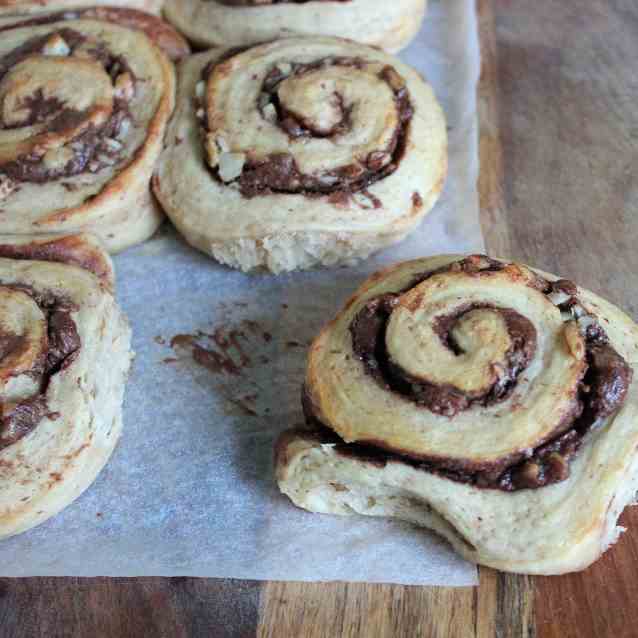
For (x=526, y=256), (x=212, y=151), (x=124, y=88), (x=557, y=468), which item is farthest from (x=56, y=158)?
(x=557, y=468)

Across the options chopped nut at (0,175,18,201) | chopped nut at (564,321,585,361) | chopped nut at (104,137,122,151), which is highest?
chopped nut at (564,321,585,361)

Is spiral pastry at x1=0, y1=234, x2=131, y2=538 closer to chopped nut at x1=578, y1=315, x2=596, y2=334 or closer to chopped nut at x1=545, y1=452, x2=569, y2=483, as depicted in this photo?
chopped nut at x1=545, y1=452, x2=569, y2=483

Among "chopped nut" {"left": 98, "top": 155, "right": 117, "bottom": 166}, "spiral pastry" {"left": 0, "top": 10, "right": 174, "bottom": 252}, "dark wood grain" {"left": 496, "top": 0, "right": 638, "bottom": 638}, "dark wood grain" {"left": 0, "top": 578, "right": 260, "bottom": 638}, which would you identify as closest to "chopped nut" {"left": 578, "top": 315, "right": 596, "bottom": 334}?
"dark wood grain" {"left": 496, "top": 0, "right": 638, "bottom": 638}

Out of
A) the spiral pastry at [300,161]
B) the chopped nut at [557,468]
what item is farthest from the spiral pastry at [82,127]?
the chopped nut at [557,468]

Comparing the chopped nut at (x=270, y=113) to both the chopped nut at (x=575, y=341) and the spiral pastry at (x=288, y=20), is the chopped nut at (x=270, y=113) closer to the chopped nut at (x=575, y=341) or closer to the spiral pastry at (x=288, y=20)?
the spiral pastry at (x=288, y=20)

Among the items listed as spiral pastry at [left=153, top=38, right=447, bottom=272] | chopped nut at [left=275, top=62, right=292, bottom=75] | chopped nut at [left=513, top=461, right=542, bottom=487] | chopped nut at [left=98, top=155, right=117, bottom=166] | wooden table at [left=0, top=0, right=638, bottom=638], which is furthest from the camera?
chopped nut at [left=275, top=62, right=292, bottom=75]

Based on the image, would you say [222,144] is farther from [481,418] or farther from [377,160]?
[481,418]

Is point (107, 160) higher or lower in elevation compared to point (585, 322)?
lower
